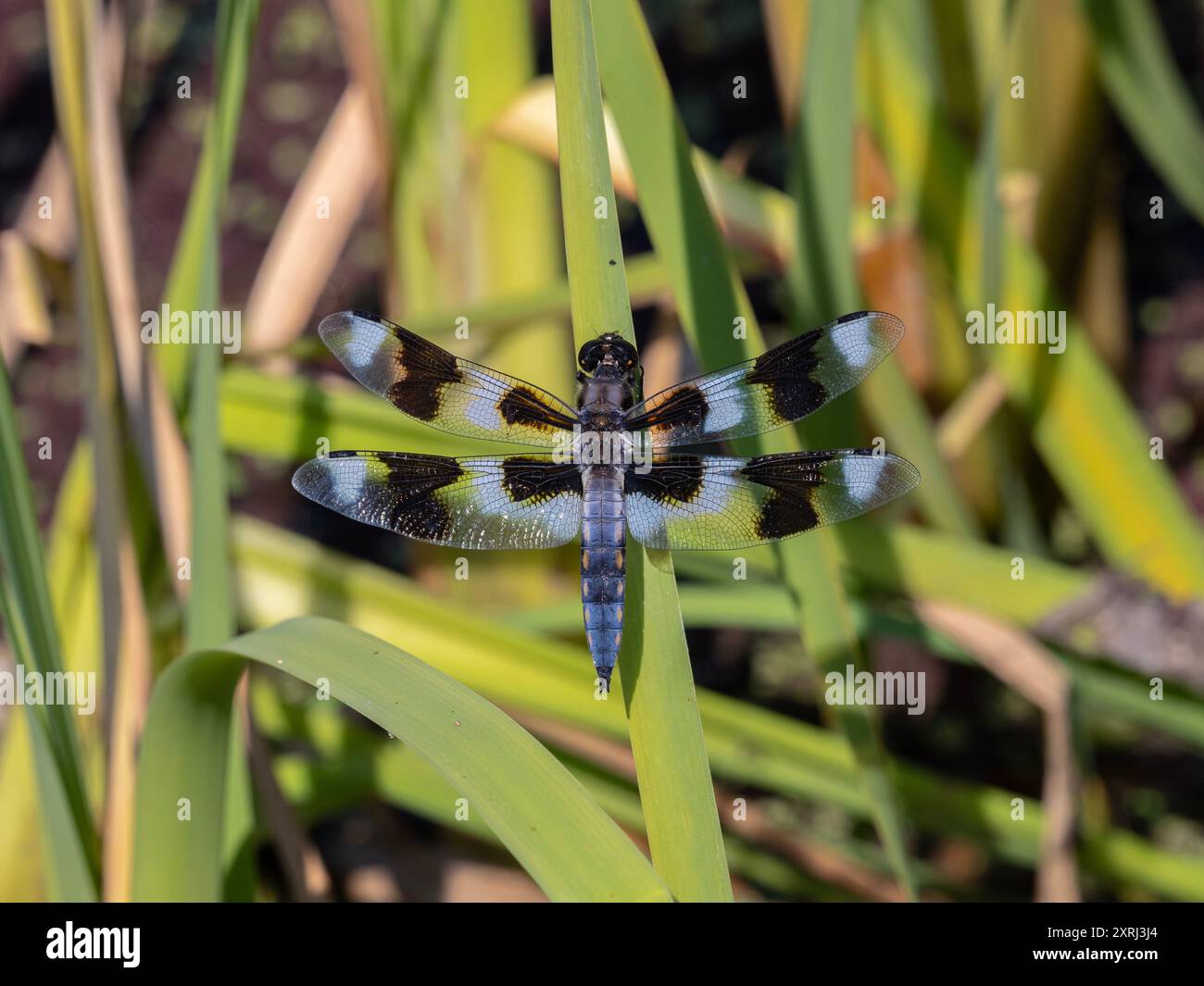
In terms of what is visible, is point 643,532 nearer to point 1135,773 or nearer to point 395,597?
point 395,597

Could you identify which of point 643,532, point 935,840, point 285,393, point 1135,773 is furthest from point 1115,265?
point 285,393

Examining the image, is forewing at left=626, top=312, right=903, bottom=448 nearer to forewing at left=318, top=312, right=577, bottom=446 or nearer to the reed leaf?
forewing at left=318, top=312, right=577, bottom=446

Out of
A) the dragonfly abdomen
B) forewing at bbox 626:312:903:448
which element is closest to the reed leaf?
the dragonfly abdomen

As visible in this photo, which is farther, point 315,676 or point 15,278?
point 15,278

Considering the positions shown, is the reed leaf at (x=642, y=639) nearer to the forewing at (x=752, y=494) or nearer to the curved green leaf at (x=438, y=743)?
the curved green leaf at (x=438, y=743)

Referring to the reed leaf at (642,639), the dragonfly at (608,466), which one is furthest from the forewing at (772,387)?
the reed leaf at (642,639)
